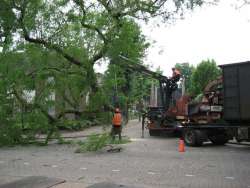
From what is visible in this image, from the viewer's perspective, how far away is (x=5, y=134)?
19.7 m

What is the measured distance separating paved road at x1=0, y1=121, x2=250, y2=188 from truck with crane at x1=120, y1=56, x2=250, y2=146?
864mm

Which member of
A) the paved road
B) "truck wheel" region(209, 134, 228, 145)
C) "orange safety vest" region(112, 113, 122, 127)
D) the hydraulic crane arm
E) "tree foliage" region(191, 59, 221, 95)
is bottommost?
the paved road

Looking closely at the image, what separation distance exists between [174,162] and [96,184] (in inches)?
164

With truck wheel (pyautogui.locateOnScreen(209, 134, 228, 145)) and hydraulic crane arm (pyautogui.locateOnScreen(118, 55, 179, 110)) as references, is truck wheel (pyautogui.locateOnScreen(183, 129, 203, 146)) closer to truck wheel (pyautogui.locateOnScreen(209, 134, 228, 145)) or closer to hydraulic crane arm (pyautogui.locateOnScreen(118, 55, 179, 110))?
truck wheel (pyautogui.locateOnScreen(209, 134, 228, 145))

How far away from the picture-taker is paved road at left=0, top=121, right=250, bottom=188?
9898 millimetres

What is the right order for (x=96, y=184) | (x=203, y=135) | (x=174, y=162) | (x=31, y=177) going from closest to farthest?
(x=96, y=184) → (x=31, y=177) → (x=174, y=162) → (x=203, y=135)

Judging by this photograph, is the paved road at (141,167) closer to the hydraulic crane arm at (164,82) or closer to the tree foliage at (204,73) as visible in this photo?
the hydraulic crane arm at (164,82)

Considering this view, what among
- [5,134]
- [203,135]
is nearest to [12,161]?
[5,134]

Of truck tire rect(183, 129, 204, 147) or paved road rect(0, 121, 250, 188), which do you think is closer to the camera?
paved road rect(0, 121, 250, 188)

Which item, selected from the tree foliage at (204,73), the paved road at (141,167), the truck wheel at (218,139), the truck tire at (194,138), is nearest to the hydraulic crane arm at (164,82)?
the truck tire at (194,138)

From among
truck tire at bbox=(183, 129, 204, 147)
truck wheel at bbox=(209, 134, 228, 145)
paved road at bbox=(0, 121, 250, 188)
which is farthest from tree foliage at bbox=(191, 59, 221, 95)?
paved road at bbox=(0, 121, 250, 188)

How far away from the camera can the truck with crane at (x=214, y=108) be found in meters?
16.5

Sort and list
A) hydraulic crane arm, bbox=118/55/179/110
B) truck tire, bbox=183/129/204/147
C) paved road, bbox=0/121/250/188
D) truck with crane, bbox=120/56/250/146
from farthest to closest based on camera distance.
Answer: hydraulic crane arm, bbox=118/55/179/110 → truck tire, bbox=183/129/204/147 → truck with crane, bbox=120/56/250/146 → paved road, bbox=0/121/250/188

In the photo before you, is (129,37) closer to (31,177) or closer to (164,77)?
(164,77)
